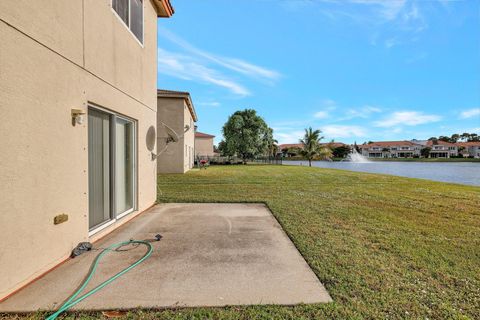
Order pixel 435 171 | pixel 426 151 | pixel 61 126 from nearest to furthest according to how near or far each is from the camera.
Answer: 1. pixel 61 126
2. pixel 435 171
3. pixel 426 151

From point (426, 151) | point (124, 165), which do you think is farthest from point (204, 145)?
point (426, 151)

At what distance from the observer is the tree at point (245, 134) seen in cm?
3341

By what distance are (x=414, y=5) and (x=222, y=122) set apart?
29.5m

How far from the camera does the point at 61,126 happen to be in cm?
270

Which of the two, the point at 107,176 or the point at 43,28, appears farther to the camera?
the point at 107,176

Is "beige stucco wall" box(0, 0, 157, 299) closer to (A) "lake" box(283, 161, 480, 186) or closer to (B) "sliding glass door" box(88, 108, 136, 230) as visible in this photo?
(B) "sliding glass door" box(88, 108, 136, 230)

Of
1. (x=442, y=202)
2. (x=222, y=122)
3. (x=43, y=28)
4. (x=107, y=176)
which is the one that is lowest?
(x=442, y=202)

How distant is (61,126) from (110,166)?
1.35 m

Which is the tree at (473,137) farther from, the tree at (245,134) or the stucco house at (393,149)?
the tree at (245,134)

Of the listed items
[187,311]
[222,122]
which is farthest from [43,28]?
[222,122]

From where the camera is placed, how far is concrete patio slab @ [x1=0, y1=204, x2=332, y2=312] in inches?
81.9

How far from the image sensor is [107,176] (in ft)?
12.7

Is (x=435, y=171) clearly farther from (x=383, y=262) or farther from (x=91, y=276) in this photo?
(x=91, y=276)

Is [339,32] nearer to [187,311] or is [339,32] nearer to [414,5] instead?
[414,5]
